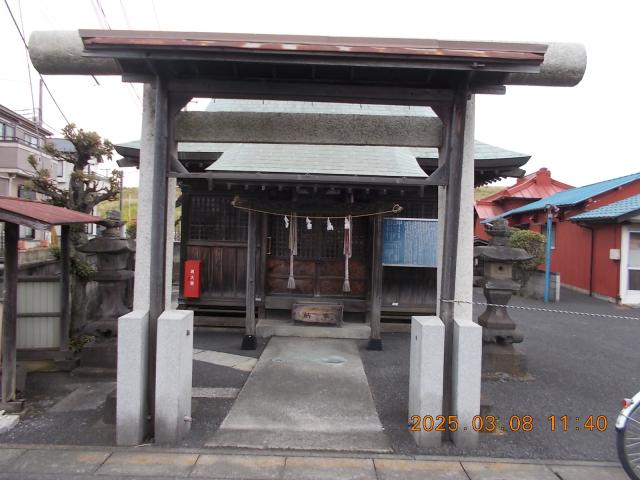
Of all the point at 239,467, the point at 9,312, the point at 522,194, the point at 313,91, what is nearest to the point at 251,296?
the point at 9,312

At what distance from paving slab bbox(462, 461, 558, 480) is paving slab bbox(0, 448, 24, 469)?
4.32 m

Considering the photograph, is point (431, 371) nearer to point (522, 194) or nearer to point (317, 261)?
point (317, 261)

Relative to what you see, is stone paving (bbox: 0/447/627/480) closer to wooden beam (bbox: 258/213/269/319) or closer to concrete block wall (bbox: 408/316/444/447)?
concrete block wall (bbox: 408/316/444/447)

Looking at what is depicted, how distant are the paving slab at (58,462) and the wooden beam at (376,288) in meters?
4.78

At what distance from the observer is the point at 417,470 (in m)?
3.56

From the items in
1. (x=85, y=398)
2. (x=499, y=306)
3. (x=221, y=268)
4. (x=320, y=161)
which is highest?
(x=320, y=161)

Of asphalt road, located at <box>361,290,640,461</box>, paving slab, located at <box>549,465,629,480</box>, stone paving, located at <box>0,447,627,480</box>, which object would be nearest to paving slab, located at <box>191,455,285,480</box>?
stone paving, located at <box>0,447,627,480</box>

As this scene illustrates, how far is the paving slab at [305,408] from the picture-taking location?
402 centimetres

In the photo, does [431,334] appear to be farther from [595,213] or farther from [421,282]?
[595,213]

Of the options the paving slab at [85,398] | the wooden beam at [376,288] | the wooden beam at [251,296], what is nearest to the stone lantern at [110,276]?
the paving slab at [85,398]

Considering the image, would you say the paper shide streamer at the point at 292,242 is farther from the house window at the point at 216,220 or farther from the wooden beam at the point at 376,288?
the wooden beam at the point at 376,288

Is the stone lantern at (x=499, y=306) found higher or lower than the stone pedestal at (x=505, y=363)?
higher

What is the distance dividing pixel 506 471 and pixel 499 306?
3.01 meters
